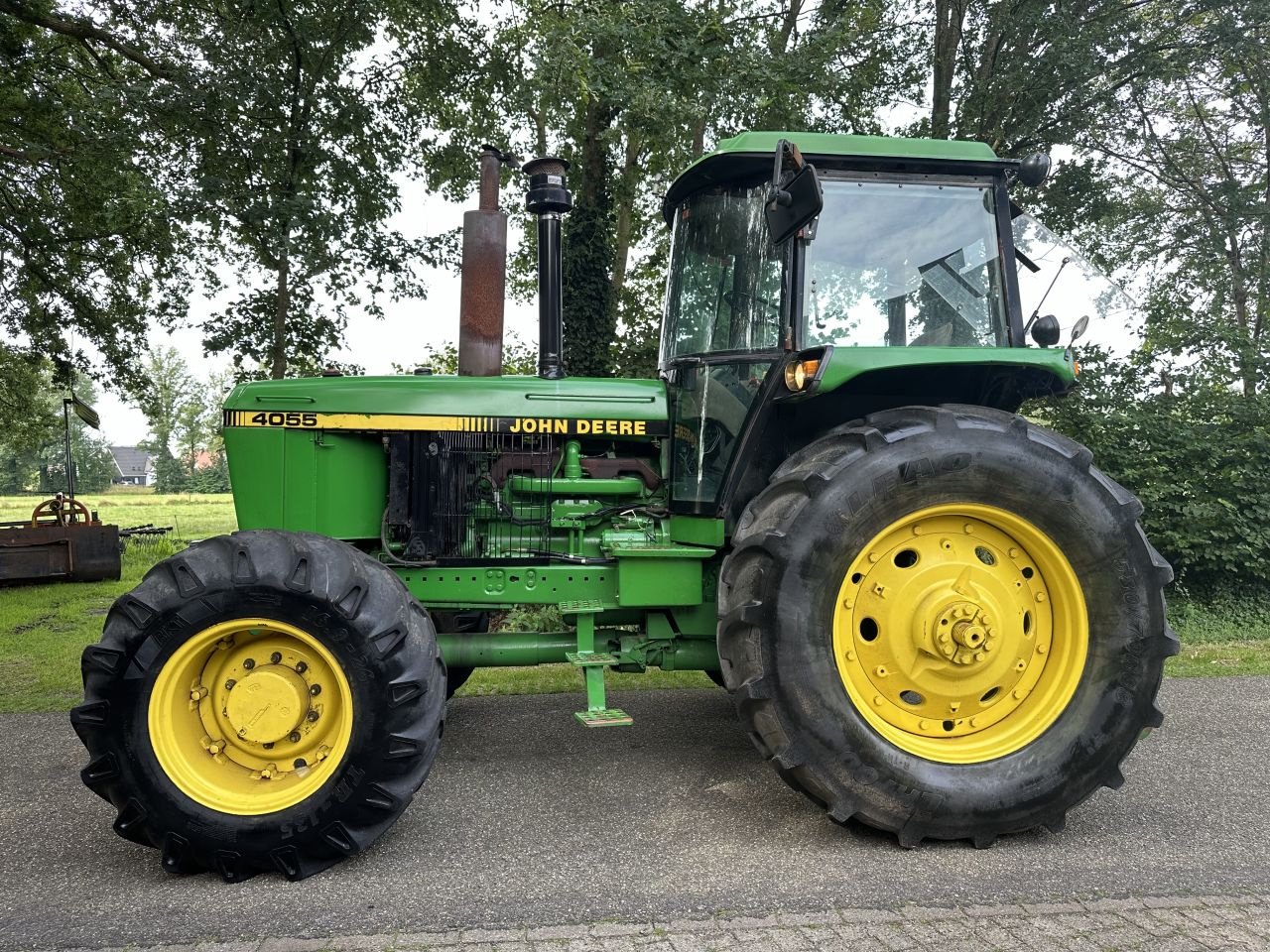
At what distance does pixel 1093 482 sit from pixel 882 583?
2.70 ft

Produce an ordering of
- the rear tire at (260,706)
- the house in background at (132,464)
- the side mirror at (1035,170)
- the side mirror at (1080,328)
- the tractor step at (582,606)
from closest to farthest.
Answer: the rear tire at (260,706)
the side mirror at (1035,170)
the side mirror at (1080,328)
the tractor step at (582,606)
the house in background at (132,464)

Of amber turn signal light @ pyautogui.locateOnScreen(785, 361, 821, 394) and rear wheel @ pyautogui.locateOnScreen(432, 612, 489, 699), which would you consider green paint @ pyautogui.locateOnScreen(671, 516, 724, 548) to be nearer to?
amber turn signal light @ pyautogui.locateOnScreen(785, 361, 821, 394)

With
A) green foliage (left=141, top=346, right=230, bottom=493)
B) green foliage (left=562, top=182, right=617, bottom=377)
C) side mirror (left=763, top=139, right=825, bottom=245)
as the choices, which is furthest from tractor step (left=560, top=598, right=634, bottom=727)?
green foliage (left=141, top=346, right=230, bottom=493)

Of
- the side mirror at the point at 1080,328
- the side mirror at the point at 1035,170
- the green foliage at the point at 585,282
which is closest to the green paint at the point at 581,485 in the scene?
the side mirror at the point at 1080,328

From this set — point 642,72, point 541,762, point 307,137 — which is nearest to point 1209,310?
point 642,72

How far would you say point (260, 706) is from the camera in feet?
8.98

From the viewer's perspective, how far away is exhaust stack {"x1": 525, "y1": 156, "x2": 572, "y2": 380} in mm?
3602

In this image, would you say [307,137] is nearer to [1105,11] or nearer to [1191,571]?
[1105,11]

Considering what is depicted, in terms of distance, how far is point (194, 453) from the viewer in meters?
43.9

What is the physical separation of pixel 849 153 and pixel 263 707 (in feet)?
9.68

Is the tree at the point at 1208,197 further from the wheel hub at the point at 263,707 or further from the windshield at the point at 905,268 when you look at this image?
the wheel hub at the point at 263,707

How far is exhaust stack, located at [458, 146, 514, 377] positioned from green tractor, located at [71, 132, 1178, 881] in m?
0.02

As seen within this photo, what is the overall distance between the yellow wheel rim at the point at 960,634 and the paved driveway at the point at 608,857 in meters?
0.41

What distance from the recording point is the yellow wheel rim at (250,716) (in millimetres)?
2688
